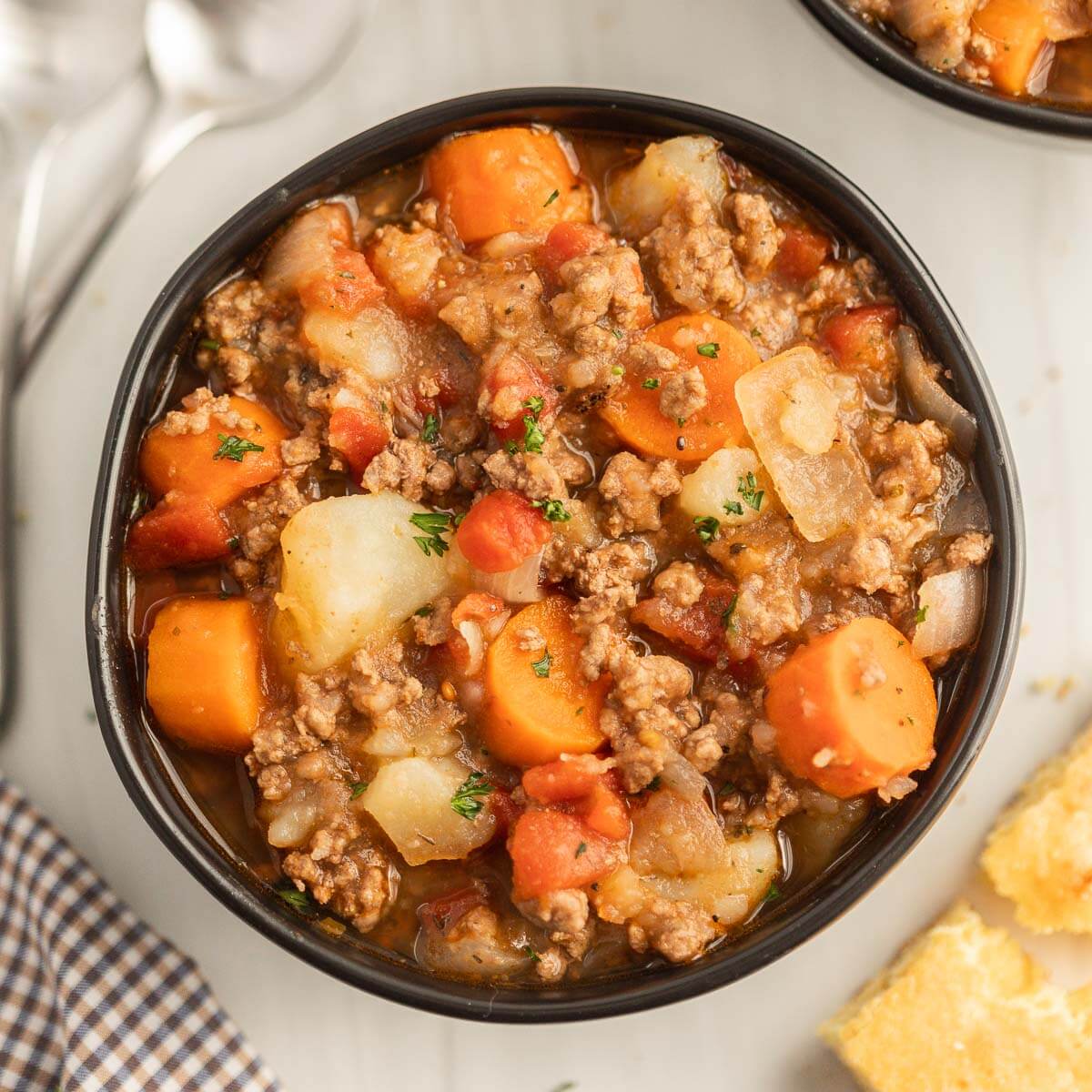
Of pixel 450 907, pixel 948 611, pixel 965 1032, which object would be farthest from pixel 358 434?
pixel 965 1032

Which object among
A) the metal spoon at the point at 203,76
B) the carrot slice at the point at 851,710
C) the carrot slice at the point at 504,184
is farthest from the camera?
the metal spoon at the point at 203,76

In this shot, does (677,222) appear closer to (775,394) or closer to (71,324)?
(775,394)

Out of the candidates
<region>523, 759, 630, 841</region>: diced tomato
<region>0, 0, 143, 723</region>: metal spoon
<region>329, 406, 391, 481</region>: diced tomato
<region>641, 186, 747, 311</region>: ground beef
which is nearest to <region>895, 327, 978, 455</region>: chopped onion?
<region>641, 186, 747, 311</region>: ground beef

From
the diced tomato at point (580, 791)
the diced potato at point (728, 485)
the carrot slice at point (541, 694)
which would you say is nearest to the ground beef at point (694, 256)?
the diced potato at point (728, 485)

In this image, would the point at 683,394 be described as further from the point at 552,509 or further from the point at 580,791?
the point at 580,791

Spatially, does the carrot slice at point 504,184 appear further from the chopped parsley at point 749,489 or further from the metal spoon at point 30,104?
the metal spoon at point 30,104

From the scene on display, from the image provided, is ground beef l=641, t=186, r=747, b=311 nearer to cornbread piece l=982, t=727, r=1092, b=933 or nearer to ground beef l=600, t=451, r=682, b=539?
ground beef l=600, t=451, r=682, b=539

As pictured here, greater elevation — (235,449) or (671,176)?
(671,176)
